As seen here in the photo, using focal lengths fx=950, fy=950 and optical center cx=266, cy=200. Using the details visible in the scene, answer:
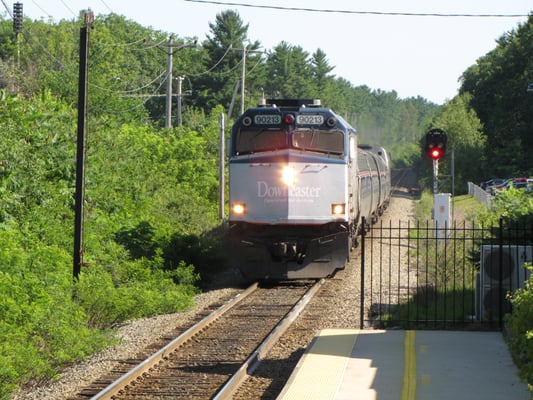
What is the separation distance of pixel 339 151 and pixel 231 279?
4.97 meters

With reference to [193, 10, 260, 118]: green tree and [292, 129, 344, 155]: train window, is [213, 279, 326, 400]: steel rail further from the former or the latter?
[193, 10, 260, 118]: green tree

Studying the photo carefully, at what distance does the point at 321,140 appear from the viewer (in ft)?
71.7

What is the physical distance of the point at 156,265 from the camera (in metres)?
22.7

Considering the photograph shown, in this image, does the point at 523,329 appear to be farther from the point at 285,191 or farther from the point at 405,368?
the point at 285,191

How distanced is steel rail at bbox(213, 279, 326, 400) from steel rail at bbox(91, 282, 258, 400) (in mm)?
1330

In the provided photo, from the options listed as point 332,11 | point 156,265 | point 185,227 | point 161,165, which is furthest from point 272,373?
point 161,165

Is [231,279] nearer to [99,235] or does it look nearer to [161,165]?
[99,235]

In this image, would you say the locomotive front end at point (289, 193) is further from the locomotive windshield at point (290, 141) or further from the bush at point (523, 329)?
the bush at point (523, 329)

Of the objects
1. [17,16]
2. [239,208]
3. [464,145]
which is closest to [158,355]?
[239,208]

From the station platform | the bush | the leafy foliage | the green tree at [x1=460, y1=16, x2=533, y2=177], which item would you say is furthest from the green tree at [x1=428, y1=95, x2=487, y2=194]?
the bush

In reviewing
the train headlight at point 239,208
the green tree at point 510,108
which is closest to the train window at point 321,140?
the train headlight at point 239,208

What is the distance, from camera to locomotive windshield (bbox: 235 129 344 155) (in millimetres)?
21625

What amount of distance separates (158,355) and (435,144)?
36.1ft

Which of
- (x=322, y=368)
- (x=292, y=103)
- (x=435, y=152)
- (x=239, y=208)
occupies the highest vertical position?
(x=292, y=103)
